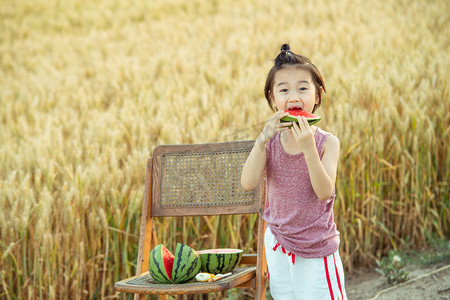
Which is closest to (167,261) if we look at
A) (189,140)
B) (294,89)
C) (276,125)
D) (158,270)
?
(158,270)

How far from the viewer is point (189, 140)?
11.7 ft

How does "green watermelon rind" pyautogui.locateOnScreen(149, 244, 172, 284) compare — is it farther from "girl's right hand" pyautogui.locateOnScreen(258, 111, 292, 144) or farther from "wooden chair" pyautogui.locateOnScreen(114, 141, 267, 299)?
"girl's right hand" pyautogui.locateOnScreen(258, 111, 292, 144)

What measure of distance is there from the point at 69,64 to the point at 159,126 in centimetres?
423

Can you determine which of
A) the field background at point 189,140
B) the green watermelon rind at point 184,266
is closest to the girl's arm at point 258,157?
the green watermelon rind at point 184,266

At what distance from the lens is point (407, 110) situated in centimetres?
361

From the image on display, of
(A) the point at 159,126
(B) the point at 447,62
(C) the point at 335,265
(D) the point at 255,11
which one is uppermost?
(D) the point at 255,11

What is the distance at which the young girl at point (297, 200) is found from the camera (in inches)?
77.2

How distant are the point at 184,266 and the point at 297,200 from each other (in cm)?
52

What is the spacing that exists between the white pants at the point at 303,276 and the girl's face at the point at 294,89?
0.53 meters

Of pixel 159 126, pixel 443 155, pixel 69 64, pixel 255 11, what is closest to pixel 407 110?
pixel 443 155

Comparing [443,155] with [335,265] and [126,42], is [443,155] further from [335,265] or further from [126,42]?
[126,42]

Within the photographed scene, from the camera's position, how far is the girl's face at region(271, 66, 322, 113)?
198 centimetres

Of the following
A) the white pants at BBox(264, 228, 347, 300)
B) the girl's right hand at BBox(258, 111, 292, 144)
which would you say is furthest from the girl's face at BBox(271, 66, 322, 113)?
the white pants at BBox(264, 228, 347, 300)

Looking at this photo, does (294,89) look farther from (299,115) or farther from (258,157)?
(258,157)
